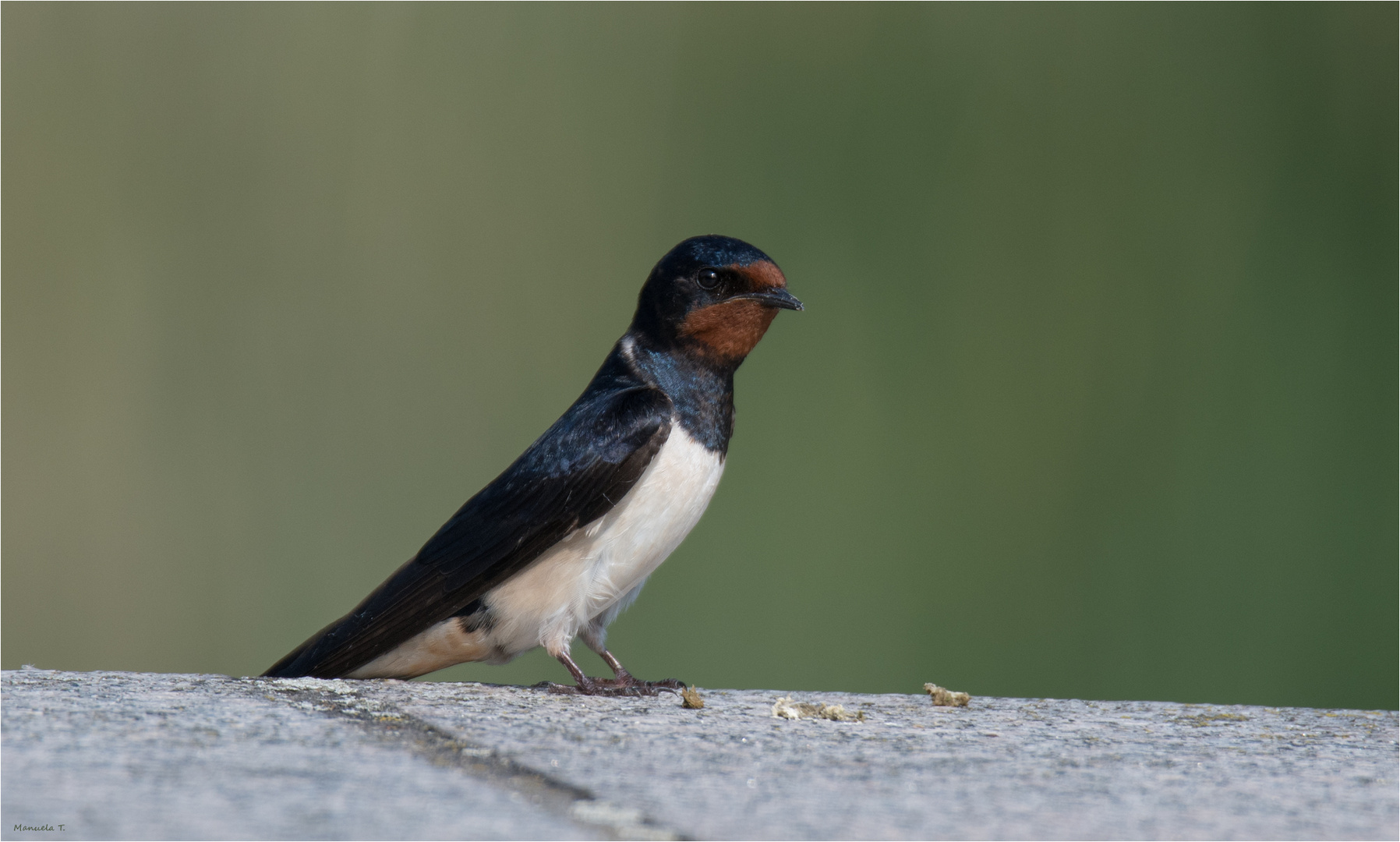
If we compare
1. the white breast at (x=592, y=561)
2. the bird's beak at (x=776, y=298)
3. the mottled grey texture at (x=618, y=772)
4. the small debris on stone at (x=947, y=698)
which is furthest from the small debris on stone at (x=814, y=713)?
the bird's beak at (x=776, y=298)

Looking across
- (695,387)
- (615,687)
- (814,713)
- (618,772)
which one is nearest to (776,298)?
(695,387)

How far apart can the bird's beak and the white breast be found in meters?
0.31

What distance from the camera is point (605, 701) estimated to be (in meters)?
1.62

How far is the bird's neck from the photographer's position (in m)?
2.09

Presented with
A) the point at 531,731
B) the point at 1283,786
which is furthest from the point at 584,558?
the point at 1283,786

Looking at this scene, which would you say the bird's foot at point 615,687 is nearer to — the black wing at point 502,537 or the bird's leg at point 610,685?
the bird's leg at point 610,685

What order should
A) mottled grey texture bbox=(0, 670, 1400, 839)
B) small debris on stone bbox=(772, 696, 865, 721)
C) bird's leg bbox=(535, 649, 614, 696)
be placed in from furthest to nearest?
bird's leg bbox=(535, 649, 614, 696) → small debris on stone bbox=(772, 696, 865, 721) → mottled grey texture bbox=(0, 670, 1400, 839)

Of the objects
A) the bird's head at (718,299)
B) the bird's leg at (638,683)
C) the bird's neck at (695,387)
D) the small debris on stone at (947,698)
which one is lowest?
the bird's leg at (638,683)

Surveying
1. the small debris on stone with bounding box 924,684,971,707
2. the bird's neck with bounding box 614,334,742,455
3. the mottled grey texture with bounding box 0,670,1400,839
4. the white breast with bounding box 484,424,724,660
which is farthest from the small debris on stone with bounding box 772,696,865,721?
the bird's neck with bounding box 614,334,742,455

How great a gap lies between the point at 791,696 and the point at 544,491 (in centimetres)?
54

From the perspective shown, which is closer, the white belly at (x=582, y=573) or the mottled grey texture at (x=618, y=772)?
the mottled grey texture at (x=618, y=772)

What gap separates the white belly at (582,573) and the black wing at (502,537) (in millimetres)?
27

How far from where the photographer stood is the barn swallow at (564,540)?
1962mm

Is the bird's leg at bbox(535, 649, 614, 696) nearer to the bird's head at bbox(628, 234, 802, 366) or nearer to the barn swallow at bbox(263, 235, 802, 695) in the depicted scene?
the barn swallow at bbox(263, 235, 802, 695)
